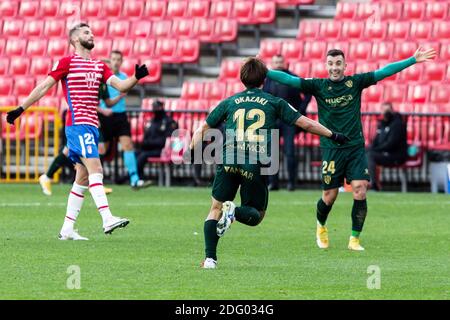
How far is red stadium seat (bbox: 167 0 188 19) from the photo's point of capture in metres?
26.3

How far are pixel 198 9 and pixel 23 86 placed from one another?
Answer: 12.6 feet

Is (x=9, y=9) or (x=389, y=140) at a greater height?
(x=9, y=9)

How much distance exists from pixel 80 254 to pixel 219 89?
12.7 meters

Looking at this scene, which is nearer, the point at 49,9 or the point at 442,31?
the point at 442,31

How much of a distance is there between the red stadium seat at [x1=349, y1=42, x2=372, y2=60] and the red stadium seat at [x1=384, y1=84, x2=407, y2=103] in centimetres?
92

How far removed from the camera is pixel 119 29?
26562mm

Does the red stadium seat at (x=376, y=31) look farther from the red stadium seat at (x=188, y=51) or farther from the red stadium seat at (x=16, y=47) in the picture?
the red stadium seat at (x=16, y=47)

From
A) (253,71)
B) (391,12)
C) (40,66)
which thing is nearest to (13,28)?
(40,66)

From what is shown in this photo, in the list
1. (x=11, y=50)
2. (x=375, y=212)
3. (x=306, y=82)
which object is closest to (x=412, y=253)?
(x=306, y=82)

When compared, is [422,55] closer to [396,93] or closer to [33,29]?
[396,93]

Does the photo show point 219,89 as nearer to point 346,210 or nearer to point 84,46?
point 346,210

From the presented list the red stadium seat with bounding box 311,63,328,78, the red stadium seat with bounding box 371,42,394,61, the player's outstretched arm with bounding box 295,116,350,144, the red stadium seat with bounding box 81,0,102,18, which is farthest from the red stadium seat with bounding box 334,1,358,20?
the player's outstretched arm with bounding box 295,116,350,144

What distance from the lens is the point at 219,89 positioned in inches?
956

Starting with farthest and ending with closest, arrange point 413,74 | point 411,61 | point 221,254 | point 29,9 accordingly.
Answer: point 29,9, point 413,74, point 411,61, point 221,254
